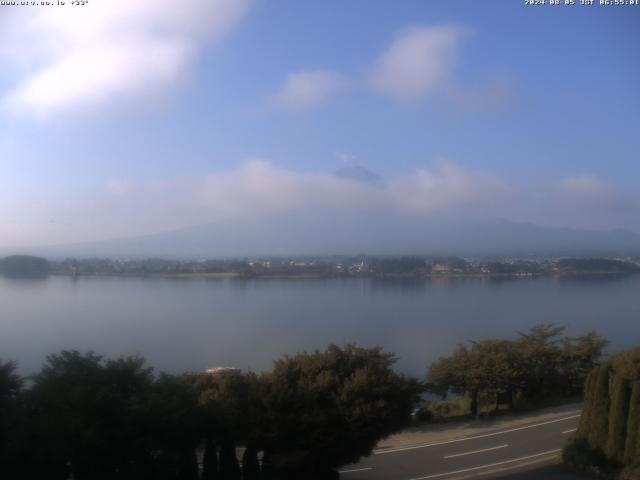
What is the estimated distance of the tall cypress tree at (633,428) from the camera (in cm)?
709

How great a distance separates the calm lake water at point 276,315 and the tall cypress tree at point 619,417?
8.70 m

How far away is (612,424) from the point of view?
736 cm

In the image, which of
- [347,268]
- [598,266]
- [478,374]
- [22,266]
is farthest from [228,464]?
[598,266]

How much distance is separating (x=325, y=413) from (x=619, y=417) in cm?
381

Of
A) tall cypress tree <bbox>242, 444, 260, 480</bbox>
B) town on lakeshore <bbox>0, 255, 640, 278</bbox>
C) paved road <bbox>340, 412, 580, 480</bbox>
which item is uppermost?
town on lakeshore <bbox>0, 255, 640, 278</bbox>

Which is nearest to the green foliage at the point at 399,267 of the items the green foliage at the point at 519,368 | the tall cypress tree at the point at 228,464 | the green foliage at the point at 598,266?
the green foliage at the point at 598,266

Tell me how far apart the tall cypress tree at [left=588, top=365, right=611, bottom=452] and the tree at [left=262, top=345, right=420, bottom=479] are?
2.56m

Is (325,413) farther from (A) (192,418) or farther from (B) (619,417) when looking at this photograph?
(B) (619,417)

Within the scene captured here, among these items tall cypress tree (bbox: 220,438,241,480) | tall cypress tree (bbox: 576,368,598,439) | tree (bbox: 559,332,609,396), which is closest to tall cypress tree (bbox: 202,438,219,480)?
tall cypress tree (bbox: 220,438,241,480)

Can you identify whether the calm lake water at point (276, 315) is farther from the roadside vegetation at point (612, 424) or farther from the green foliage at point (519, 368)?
the roadside vegetation at point (612, 424)

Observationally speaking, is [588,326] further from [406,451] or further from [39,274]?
[39,274]

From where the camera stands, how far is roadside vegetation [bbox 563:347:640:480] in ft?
23.4

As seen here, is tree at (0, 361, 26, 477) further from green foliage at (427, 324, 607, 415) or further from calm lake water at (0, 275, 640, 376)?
green foliage at (427, 324, 607, 415)

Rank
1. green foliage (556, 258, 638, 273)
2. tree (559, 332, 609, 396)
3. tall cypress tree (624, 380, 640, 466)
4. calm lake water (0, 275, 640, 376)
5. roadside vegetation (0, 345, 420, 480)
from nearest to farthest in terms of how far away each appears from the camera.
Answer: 1. roadside vegetation (0, 345, 420, 480)
2. tall cypress tree (624, 380, 640, 466)
3. tree (559, 332, 609, 396)
4. calm lake water (0, 275, 640, 376)
5. green foliage (556, 258, 638, 273)
